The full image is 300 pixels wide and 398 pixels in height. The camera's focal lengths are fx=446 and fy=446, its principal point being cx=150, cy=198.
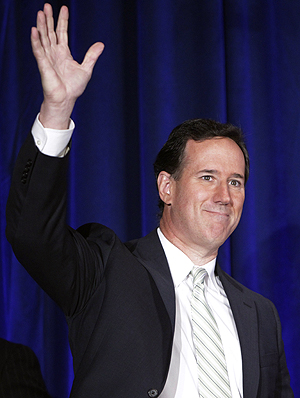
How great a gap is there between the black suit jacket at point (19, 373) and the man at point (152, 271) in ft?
1.53

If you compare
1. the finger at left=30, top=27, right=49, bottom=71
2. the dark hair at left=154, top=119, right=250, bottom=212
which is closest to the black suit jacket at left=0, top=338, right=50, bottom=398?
the dark hair at left=154, top=119, right=250, bottom=212

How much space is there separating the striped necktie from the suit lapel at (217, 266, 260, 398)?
9 centimetres

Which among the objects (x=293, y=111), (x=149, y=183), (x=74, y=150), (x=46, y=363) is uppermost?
(x=293, y=111)

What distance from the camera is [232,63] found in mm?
2086

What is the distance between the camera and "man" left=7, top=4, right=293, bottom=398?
922 millimetres

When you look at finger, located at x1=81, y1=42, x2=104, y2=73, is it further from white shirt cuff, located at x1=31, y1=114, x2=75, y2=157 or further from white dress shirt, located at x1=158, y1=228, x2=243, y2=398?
white dress shirt, located at x1=158, y1=228, x2=243, y2=398

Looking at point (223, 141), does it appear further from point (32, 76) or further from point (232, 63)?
point (32, 76)

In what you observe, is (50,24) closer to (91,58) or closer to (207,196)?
(91,58)

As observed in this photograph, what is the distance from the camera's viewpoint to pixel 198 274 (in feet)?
4.47

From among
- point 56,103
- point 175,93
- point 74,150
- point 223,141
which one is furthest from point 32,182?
point 175,93

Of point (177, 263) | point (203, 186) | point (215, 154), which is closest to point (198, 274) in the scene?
point (177, 263)

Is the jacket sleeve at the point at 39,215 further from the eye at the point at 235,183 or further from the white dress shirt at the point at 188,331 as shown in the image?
the eye at the point at 235,183

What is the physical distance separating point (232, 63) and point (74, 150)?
2.78 ft

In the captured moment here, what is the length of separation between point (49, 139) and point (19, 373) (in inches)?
39.3
